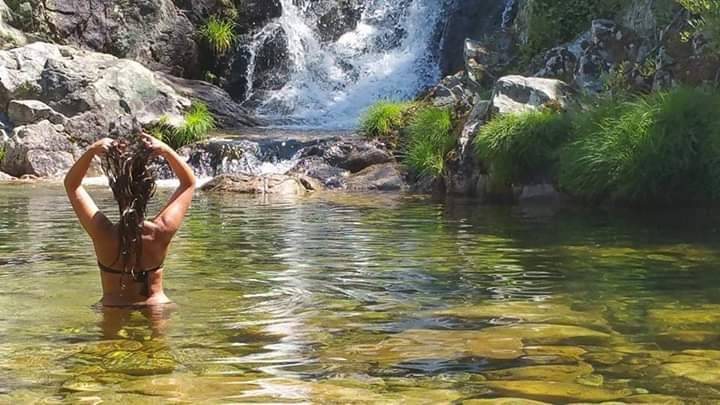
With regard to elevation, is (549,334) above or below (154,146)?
below

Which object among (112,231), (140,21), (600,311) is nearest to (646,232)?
(600,311)

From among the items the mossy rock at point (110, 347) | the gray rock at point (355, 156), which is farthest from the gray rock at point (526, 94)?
the mossy rock at point (110, 347)

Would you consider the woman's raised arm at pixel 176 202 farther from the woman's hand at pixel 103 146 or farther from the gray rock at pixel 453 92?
the gray rock at pixel 453 92

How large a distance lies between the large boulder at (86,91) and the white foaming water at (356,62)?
4.20 meters

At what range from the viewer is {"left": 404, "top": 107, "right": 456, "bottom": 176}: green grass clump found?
59.4 ft

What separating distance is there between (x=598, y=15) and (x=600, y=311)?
1530 centimetres

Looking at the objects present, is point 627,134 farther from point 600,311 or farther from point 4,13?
point 4,13

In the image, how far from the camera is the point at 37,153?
2180cm

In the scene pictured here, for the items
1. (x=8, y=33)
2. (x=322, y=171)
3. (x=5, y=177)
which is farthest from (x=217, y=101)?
(x=322, y=171)

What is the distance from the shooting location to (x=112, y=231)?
6.19 meters

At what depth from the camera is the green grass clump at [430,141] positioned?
1811 centimetres

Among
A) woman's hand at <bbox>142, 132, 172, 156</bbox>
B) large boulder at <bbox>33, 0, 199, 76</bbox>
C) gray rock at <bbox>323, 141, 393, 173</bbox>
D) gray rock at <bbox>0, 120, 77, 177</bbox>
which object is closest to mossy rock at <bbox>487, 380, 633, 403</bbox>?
woman's hand at <bbox>142, 132, 172, 156</bbox>

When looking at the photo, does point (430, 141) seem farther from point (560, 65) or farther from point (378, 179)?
point (560, 65)

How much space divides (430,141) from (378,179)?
1.27 m
